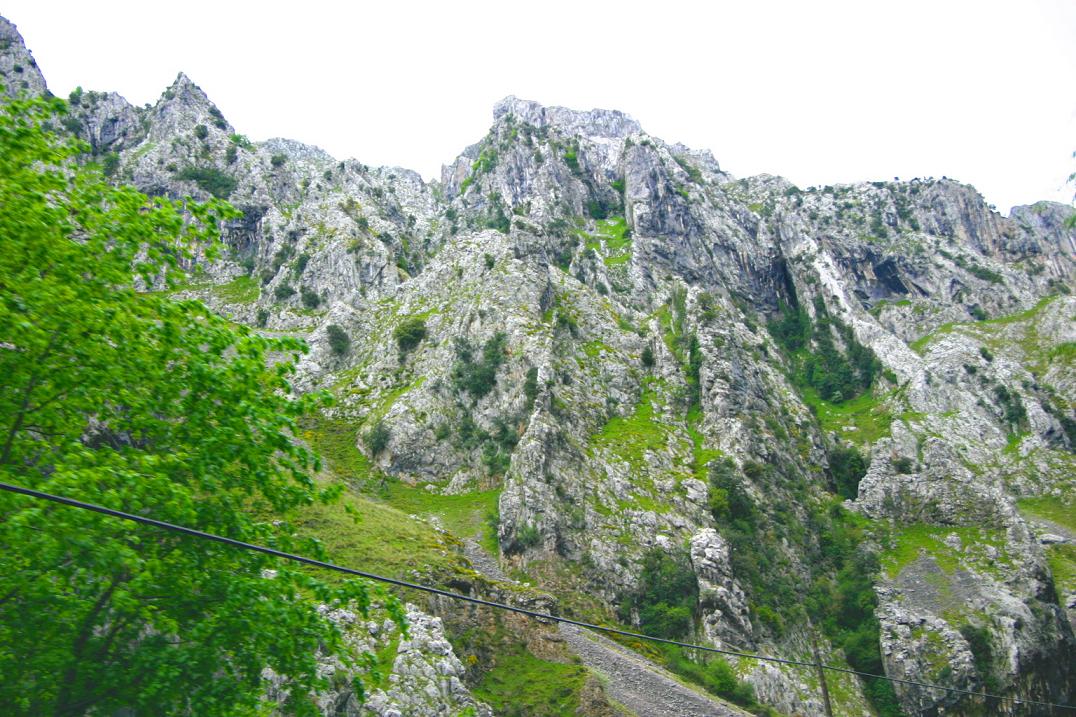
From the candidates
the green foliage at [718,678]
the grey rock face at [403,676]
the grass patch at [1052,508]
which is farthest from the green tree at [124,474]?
the grass patch at [1052,508]

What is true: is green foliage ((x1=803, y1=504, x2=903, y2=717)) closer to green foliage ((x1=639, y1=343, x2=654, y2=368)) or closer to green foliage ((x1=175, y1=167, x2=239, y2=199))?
green foliage ((x1=639, y1=343, x2=654, y2=368))

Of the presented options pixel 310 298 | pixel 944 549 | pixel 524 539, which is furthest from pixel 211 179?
pixel 944 549

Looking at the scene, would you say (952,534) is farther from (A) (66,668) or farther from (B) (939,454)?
(A) (66,668)

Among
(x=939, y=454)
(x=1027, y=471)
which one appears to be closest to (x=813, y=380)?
(x=1027, y=471)

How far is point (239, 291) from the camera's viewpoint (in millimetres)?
119688

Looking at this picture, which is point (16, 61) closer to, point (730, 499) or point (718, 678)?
point (730, 499)

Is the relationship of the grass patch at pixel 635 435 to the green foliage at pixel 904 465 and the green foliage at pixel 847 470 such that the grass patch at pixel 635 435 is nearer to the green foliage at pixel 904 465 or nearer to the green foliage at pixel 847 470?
the green foliage at pixel 847 470

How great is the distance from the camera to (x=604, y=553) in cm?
5522

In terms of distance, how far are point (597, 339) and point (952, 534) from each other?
47.7 meters

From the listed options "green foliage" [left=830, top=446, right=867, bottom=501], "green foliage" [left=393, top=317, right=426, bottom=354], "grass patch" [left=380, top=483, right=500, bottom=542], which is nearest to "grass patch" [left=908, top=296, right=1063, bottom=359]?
"green foliage" [left=830, top=446, right=867, bottom=501]

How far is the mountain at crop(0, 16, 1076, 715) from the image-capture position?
51469 mm

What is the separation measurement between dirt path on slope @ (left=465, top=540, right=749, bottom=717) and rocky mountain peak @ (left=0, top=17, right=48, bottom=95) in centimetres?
16832

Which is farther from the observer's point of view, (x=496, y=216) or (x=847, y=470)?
(x=496, y=216)

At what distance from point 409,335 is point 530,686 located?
5721cm
